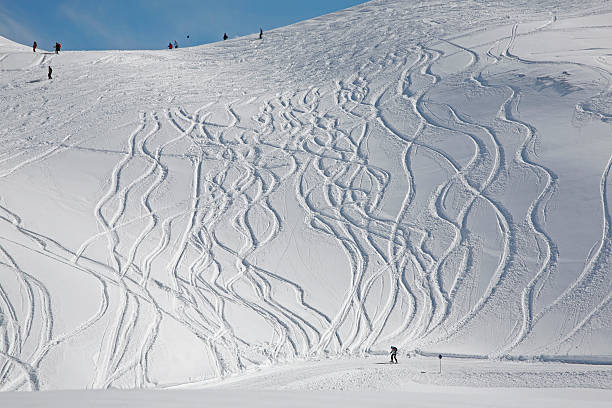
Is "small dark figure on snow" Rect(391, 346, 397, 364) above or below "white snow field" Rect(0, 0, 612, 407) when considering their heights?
below

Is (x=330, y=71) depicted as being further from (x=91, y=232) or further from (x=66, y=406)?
(x=66, y=406)

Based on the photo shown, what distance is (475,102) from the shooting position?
26.6 meters

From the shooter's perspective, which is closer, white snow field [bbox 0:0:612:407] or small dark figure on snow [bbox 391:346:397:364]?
white snow field [bbox 0:0:612:407]

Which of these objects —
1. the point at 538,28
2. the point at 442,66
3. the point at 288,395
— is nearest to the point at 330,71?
the point at 442,66

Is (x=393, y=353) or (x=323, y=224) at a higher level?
(x=323, y=224)

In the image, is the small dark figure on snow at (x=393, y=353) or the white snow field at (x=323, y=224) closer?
the white snow field at (x=323, y=224)

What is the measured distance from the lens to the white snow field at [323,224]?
42.2 ft

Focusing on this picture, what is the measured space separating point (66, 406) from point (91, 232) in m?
14.0

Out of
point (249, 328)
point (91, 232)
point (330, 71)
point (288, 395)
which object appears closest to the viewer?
point (288, 395)

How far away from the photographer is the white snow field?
12.9 metres

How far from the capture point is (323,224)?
19.8m

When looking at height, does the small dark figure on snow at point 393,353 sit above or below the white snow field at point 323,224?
below

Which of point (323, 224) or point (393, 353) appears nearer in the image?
point (393, 353)

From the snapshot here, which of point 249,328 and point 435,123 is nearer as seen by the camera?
→ point 249,328
